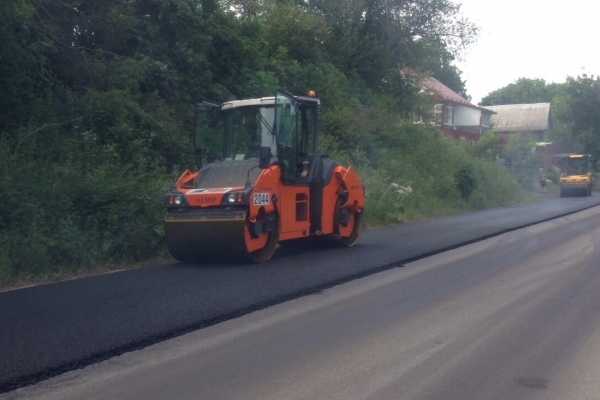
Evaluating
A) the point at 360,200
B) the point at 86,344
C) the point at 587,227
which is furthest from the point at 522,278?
the point at 587,227

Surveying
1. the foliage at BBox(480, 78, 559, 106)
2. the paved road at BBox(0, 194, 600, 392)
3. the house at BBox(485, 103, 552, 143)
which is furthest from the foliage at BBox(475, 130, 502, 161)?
the foliage at BBox(480, 78, 559, 106)

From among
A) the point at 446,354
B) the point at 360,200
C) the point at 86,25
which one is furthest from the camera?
the point at 86,25

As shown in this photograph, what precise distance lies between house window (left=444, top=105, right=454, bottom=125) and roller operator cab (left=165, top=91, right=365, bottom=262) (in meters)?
44.5

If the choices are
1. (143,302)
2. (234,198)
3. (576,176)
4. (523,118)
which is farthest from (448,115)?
(143,302)

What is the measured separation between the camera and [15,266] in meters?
11.6

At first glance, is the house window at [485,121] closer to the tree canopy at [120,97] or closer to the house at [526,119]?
the house at [526,119]

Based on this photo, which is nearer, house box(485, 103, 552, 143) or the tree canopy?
the tree canopy

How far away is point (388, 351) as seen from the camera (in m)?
7.45

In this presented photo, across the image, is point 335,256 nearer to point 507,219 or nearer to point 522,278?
point 522,278

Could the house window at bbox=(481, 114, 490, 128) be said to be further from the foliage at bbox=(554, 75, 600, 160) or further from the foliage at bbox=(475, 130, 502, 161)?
the foliage at bbox=(475, 130, 502, 161)

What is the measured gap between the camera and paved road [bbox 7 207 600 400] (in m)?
6.26

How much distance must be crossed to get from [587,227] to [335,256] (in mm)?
10004

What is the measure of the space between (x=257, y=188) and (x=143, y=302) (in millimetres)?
3556

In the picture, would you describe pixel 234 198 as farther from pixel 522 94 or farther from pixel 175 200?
pixel 522 94
